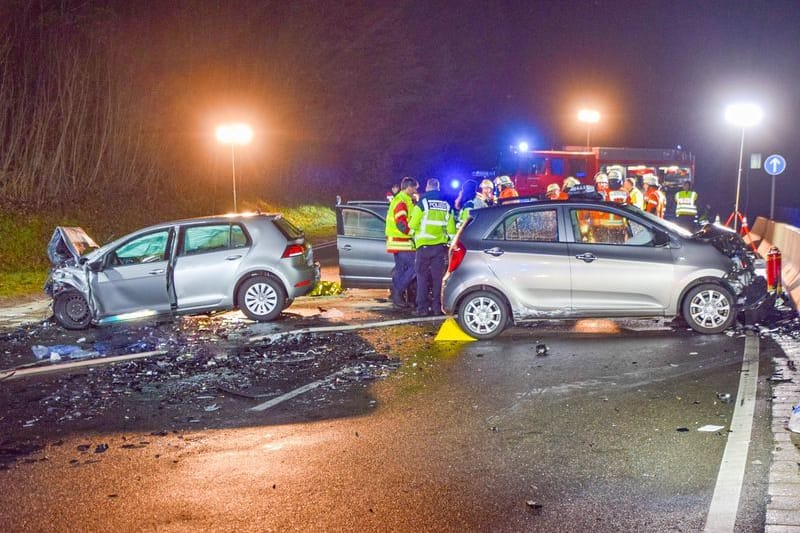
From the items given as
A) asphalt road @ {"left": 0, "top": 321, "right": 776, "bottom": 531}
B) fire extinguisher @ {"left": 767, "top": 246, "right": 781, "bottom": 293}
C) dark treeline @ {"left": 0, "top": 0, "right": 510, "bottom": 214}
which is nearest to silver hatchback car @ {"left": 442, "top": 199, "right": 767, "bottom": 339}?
fire extinguisher @ {"left": 767, "top": 246, "right": 781, "bottom": 293}

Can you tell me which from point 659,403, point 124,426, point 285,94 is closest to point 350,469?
point 124,426

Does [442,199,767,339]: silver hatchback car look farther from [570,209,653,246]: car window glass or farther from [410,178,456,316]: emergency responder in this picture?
[410,178,456,316]: emergency responder

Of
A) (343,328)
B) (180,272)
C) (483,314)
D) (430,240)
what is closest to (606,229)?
(483,314)

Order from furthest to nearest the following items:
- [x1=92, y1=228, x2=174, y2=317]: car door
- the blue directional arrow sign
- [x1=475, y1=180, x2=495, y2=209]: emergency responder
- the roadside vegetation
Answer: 1. the blue directional arrow sign
2. the roadside vegetation
3. [x1=475, y1=180, x2=495, y2=209]: emergency responder
4. [x1=92, y1=228, x2=174, y2=317]: car door

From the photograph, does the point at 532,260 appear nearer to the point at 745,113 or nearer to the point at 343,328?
the point at 343,328

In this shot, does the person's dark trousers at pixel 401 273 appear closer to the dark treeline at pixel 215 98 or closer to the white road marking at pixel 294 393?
the white road marking at pixel 294 393

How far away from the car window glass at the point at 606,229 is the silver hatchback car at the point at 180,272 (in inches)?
169

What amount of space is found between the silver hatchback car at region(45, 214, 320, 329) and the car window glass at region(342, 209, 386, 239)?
1.55 m

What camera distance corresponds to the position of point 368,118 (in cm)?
5100

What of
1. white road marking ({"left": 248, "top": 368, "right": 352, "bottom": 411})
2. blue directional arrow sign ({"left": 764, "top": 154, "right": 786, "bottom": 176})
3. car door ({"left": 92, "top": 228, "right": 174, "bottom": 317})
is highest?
blue directional arrow sign ({"left": 764, "top": 154, "right": 786, "bottom": 176})

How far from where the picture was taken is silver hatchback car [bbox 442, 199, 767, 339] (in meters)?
9.82

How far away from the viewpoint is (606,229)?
10.0m

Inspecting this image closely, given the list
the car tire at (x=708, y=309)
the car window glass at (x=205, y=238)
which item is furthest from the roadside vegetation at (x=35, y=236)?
the car tire at (x=708, y=309)

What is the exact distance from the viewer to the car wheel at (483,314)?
10.1m
